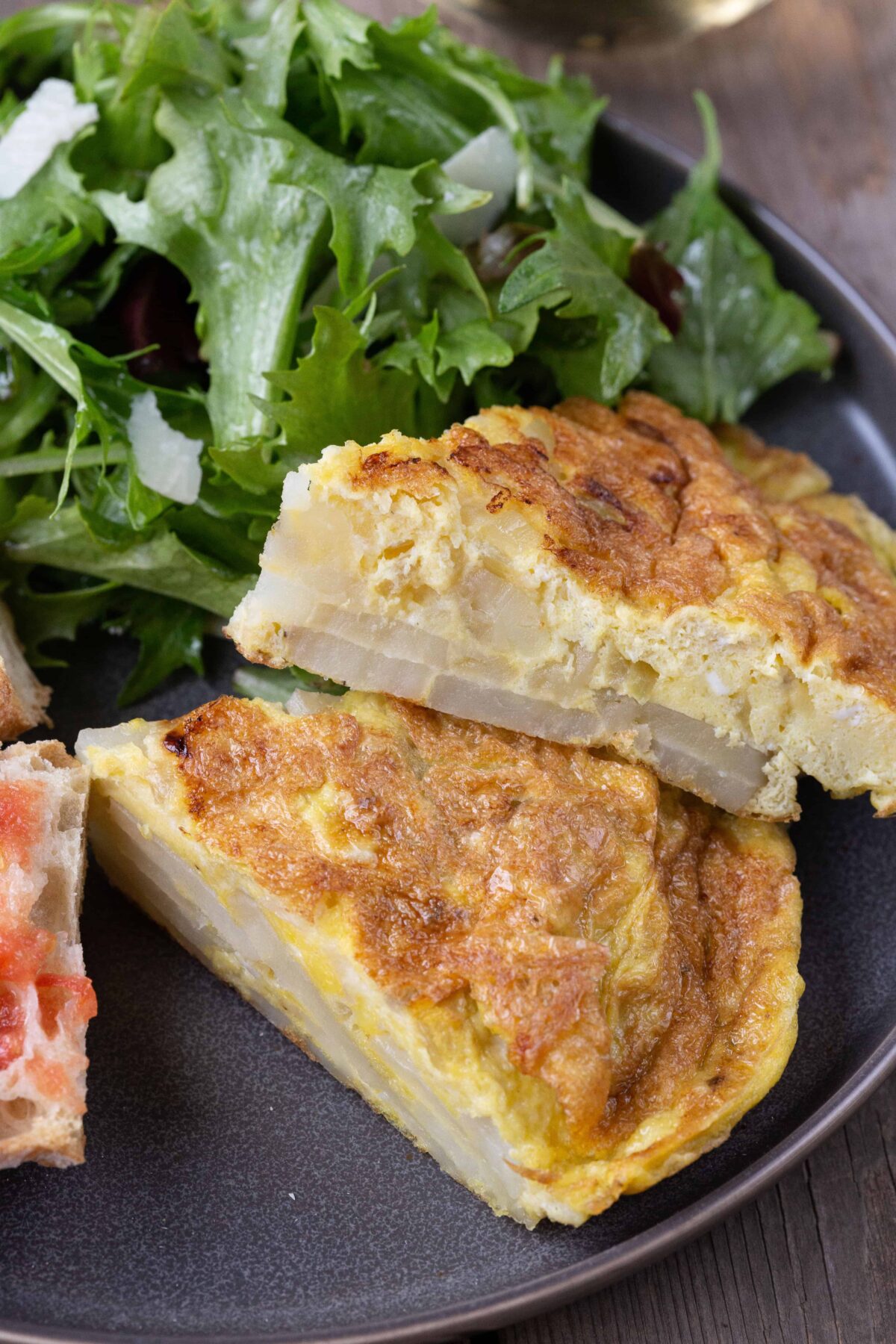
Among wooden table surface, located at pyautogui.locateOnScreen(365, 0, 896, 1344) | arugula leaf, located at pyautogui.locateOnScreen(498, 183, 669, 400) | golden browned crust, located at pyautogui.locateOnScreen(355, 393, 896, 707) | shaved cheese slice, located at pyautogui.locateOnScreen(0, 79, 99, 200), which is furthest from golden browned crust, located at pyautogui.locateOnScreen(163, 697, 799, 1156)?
shaved cheese slice, located at pyautogui.locateOnScreen(0, 79, 99, 200)

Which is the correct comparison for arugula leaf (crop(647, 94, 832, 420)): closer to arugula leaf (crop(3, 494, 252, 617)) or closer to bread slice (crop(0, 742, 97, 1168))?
arugula leaf (crop(3, 494, 252, 617))

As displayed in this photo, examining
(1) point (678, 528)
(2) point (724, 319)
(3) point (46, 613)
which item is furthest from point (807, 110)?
(3) point (46, 613)

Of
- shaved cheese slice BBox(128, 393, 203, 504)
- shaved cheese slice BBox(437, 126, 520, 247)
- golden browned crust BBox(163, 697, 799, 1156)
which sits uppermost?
shaved cheese slice BBox(437, 126, 520, 247)

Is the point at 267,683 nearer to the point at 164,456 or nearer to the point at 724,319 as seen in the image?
the point at 164,456

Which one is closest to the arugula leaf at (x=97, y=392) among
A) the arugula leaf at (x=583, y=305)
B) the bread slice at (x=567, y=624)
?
the bread slice at (x=567, y=624)

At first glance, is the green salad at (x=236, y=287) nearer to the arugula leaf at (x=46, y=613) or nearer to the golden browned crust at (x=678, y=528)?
the arugula leaf at (x=46, y=613)

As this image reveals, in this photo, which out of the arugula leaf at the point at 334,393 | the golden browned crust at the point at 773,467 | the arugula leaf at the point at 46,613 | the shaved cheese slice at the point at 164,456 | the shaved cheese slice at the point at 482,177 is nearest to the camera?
the arugula leaf at the point at 334,393

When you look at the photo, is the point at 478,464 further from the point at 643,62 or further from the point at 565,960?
the point at 643,62
